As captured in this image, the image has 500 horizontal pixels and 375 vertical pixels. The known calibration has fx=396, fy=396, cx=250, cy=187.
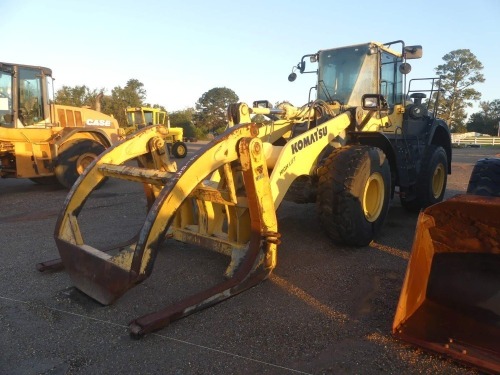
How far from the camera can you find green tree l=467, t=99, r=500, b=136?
2112 inches

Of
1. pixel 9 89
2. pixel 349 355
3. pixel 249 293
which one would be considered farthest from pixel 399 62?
pixel 9 89

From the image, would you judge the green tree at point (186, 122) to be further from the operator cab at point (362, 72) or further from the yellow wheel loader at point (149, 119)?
the operator cab at point (362, 72)

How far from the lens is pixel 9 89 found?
8.55m

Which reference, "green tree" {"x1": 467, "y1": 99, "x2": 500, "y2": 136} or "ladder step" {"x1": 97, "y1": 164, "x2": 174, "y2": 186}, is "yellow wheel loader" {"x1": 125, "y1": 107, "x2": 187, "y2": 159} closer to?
"ladder step" {"x1": 97, "y1": 164, "x2": 174, "y2": 186}

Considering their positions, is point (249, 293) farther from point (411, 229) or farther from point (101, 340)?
point (411, 229)

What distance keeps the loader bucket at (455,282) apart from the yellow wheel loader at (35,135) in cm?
807

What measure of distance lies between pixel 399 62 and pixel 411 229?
105 inches

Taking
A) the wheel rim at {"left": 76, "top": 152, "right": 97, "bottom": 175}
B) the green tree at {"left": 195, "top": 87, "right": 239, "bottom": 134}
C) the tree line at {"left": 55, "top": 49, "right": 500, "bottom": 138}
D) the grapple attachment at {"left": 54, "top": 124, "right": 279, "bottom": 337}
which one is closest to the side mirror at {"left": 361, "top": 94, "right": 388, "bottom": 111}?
the grapple attachment at {"left": 54, "top": 124, "right": 279, "bottom": 337}

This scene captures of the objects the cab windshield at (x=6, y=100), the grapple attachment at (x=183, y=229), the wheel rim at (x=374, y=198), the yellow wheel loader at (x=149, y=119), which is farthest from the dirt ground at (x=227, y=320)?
the yellow wheel loader at (x=149, y=119)

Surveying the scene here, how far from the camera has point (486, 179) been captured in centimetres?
368

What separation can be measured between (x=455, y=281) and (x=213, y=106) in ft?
211

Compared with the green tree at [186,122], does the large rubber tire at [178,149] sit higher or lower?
lower

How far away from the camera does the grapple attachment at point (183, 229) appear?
9.52 feet

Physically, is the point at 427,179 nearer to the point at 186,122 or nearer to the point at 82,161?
the point at 82,161
